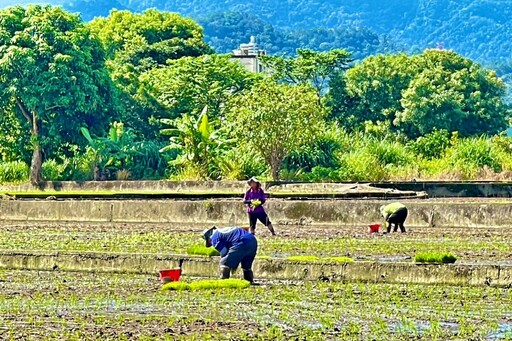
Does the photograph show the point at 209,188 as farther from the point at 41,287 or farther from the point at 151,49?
the point at 151,49

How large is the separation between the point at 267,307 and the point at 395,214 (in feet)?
44.0

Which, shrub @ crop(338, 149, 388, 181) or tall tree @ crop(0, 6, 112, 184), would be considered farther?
tall tree @ crop(0, 6, 112, 184)

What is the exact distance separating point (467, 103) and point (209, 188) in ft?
109

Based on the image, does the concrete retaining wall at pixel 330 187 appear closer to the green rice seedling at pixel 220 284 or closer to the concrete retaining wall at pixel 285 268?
the concrete retaining wall at pixel 285 268

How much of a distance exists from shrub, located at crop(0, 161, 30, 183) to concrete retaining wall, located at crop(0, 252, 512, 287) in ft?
111

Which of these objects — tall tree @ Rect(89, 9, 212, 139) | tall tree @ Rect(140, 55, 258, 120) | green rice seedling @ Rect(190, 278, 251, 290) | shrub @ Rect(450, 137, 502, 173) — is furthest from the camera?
tall tree @ Rect(140, 55, 258, 120)

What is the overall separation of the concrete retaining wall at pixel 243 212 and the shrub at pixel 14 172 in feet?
59.9

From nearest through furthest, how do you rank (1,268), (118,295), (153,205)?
(118,295)
(1,268)
(153,205)

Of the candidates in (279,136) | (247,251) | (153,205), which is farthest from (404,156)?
(247,251)

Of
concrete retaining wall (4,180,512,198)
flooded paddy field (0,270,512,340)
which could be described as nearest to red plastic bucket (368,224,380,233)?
flooded paddy field (0,270,512,340)

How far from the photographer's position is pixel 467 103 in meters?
75.8

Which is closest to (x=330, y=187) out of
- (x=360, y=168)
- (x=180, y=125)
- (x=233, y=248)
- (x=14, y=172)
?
(x=360, y=168)

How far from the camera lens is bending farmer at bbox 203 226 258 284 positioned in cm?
1862

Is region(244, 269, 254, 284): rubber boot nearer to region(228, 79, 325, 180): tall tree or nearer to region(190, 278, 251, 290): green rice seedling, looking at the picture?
region(190, 278, 251, 290): green rice seedling
